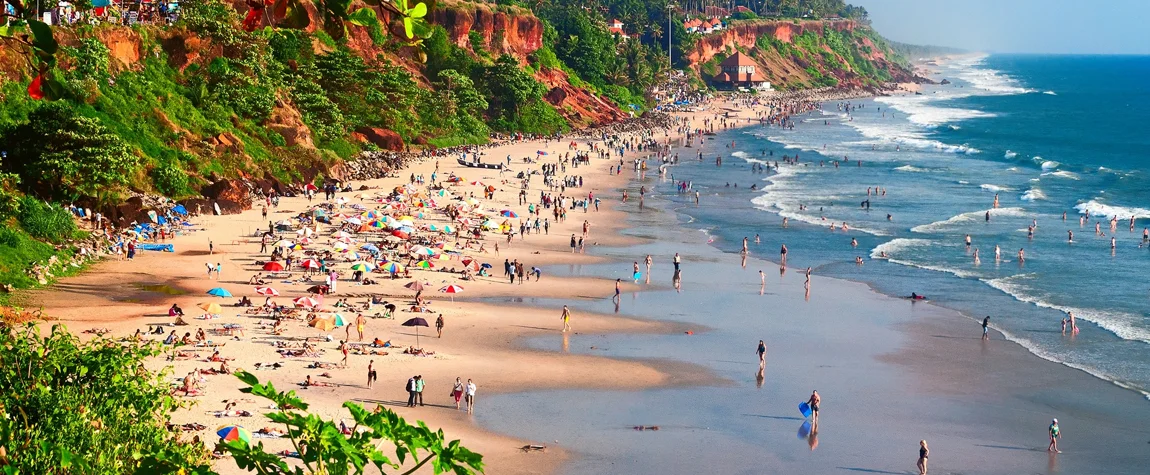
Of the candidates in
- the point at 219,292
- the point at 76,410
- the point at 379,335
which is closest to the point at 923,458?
the point at 379,335

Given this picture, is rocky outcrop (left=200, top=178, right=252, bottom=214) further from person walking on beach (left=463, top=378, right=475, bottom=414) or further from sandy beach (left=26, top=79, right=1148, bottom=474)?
person walking on beach (left=463, top=378, right=475, bottom=414)

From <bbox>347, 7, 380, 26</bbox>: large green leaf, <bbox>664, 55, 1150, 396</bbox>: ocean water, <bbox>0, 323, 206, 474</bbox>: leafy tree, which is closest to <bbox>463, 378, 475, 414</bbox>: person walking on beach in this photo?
<bbox>0, 323, 206, 474</bbox>: leafy tree

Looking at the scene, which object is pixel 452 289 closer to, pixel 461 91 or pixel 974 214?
pixel 974 214

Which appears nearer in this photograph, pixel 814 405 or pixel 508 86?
pixel 814 405

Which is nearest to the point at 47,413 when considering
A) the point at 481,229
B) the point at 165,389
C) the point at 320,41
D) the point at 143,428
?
the point at 143,428

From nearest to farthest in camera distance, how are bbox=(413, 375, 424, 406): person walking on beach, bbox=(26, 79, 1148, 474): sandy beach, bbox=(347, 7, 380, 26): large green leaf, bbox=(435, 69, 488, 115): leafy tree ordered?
bbox=(347, 7, 380, 26): large green leaf < bbox=(26, 79, 1148, 474): sandy beach < bbox=(413, 375, 424, 406): person walking on beach < bbox=(435, 69, 488, 115): leafy tree
